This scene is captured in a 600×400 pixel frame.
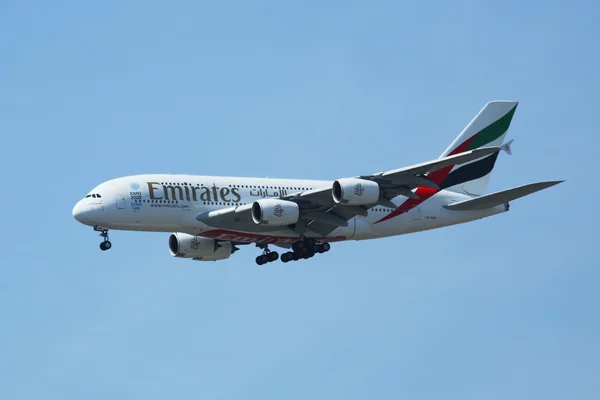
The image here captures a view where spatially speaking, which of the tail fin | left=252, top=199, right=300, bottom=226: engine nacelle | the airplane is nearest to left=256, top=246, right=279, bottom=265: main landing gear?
the airplane

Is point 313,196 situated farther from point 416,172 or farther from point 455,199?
point 455,199

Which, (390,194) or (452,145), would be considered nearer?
(390,194)

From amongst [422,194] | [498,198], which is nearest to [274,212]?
[422,194]

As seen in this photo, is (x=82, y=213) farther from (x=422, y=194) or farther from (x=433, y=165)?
(x=422, y=194)

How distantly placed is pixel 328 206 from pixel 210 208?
18.9 feet

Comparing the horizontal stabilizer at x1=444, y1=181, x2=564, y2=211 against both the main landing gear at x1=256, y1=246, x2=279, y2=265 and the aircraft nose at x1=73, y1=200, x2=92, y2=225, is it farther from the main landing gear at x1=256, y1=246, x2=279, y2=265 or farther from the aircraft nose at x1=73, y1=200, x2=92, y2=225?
the aircraft nose at x1=73, y1=200, x2=92, y2=225

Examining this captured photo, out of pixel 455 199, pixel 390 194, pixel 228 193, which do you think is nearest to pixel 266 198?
pixel 228 193

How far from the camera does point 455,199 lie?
196 feet

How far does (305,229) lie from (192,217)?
19.6 feet

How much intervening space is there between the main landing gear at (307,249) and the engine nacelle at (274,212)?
10.1ft

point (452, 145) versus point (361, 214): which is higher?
point (452, 145)

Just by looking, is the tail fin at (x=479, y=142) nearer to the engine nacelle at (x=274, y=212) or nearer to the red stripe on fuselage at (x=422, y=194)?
the red stripe on fuselage at (x=422, y=194)

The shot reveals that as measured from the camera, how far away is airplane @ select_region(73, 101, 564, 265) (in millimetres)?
52750

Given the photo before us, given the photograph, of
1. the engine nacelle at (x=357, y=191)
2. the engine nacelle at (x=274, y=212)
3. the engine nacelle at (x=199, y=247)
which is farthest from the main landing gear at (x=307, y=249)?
the engine nacelle at (x=357, y=191)
